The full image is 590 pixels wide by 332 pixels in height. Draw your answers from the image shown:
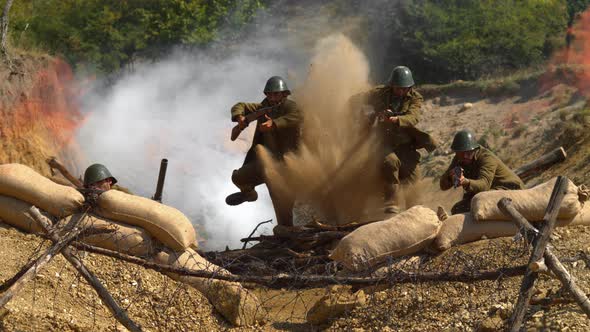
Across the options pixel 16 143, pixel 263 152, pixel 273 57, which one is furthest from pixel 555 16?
pixel 263 152

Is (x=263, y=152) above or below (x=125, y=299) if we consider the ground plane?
above

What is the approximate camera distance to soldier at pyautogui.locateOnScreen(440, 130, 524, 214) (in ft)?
30.4

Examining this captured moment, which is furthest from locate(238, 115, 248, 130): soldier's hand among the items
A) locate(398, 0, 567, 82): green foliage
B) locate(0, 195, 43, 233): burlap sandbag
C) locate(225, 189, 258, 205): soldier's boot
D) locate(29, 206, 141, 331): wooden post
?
locate(398, 0, 567, 82): green foliage

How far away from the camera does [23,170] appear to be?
347 inches

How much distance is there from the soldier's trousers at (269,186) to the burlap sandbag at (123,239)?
7.22ft

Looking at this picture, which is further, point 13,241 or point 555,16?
point 555,16

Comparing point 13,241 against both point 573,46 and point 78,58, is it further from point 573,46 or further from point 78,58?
point 573,46

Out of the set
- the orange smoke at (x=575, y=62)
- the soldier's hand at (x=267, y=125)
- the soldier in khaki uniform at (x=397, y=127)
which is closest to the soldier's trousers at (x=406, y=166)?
the soldier in khaki uniform at (x=397, y=127)

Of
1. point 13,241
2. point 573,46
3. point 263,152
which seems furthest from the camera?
point 573,46

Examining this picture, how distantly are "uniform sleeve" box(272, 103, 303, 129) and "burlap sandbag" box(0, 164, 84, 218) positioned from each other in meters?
2.62

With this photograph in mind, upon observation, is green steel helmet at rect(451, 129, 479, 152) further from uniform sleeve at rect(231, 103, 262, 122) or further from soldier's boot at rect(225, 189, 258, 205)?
soldier's boot at rect(225, 189, 258, 205)

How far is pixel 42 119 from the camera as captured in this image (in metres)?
17.7

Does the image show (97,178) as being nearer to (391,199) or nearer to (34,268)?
(34,268)

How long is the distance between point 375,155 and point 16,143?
8.23m
